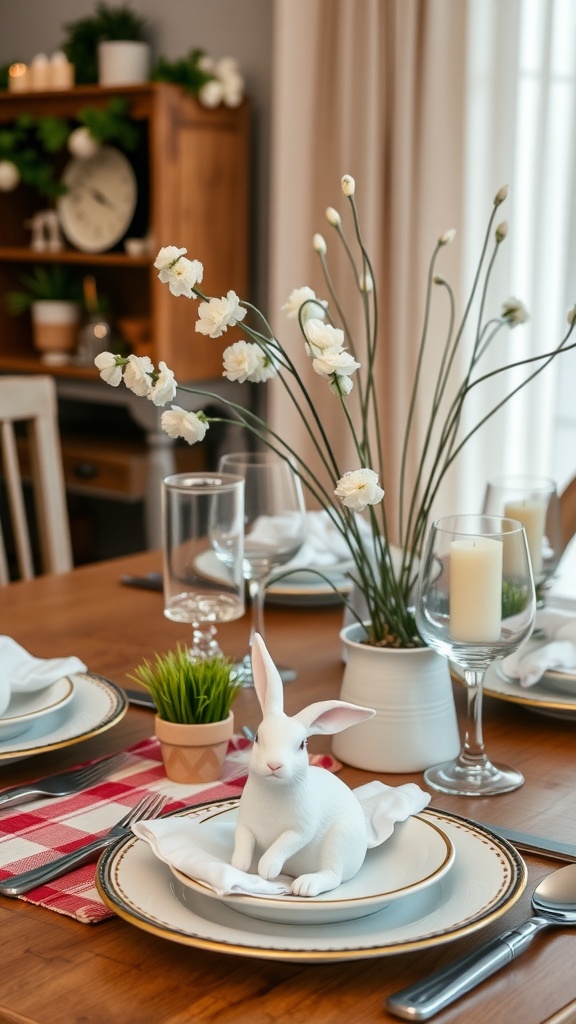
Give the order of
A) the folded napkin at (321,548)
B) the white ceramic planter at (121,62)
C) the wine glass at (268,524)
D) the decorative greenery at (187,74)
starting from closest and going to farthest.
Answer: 1. the wine glass at (268,524)
2. the folded napkin at (321,548)
3. the decorative greenery at (187,74)
4. the white ceramic planter at (121,62)

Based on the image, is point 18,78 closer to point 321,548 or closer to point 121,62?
point 121,62

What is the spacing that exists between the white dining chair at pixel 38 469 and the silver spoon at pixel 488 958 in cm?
A: 127

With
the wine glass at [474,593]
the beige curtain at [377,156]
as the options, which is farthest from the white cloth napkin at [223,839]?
the beige curtain at [377,156]

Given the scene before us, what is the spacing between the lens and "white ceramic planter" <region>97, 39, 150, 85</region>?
3.39m

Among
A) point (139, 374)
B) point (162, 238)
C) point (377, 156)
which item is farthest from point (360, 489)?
point (162, 238)

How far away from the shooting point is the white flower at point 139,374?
0.90 meters

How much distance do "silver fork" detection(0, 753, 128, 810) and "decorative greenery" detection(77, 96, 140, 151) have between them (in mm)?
2505

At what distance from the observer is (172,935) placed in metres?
0.69

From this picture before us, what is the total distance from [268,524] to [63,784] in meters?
0.38

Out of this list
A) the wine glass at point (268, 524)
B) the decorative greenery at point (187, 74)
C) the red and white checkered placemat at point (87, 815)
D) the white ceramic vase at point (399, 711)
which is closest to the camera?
the red and white checkered placemat at point (87, 815)

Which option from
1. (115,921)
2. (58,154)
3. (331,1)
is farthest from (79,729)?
(58,154)

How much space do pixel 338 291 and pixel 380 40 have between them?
599 millimetres

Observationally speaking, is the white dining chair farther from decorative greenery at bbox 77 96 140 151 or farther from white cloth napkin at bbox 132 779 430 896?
decorative greenery at bbox 77 96 140 151

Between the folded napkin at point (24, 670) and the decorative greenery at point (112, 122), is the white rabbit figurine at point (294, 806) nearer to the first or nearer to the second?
the folded napkin at point (24, 670)
